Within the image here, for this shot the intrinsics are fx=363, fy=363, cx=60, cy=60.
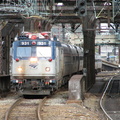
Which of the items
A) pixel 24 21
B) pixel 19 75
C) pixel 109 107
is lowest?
pixel 109 107

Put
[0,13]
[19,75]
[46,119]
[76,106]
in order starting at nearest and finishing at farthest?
[46,119] → [76,106] → [19,75] → [0,13]

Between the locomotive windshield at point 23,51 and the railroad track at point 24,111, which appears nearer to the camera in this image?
the railroad track at point 24,111

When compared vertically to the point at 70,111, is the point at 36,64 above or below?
above

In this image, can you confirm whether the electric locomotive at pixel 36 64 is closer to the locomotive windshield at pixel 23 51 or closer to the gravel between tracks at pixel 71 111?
the locomotive windshield at pixel 23 51

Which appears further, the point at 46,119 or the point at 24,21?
the point at 24,21

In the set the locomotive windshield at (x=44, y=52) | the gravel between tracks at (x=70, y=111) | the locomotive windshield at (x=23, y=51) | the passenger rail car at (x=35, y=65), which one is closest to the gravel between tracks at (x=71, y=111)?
the gravel between tracks at (x=70, y=111)

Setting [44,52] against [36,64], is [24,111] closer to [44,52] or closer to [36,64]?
[36,64]

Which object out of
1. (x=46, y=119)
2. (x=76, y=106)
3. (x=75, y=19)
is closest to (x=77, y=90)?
(x=76, y=106)

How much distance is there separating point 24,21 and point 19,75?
915 centimetres

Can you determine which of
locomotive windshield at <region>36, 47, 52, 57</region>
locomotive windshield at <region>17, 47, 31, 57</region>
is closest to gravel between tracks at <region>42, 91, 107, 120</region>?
locomotive windshield at <region>36, 47, 52, 57</region>

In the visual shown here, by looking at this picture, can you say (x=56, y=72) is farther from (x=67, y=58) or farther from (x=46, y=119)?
(x=46, y=119)

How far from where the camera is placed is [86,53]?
24.5m

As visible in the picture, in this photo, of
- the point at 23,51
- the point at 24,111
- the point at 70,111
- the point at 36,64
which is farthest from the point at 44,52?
the point at 70,111

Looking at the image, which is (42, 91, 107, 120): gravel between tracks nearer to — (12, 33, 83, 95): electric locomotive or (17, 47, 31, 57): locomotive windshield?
(12, 33, 83, 95): electric locomotive
